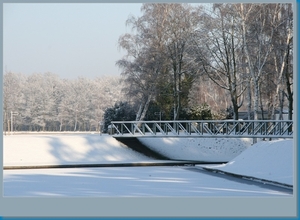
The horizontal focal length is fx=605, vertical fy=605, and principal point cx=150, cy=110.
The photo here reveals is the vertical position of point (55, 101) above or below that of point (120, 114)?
above

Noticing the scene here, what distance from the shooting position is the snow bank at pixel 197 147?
2298cm

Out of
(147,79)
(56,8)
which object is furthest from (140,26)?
(56,8)

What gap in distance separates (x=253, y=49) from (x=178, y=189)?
13.9 meters

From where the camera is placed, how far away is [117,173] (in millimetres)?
16250

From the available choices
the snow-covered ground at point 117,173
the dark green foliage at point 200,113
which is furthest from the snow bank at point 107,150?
the dark green foliage at point 200,113

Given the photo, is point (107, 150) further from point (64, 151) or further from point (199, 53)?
point (199, 53)

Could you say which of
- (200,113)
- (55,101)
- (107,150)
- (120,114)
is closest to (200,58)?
(200,113)

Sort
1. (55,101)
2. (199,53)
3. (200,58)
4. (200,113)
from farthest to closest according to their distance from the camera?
(55,101) → (200,113) → (200,58) → (199,53)

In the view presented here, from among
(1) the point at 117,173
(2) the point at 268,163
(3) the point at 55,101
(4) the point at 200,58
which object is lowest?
(1) the point at 117,173

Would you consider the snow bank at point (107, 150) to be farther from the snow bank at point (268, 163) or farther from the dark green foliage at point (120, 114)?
the dark green foliage at point (120, 114)

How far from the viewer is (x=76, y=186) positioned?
12.7m

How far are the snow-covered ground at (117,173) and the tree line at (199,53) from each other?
18.2 feet

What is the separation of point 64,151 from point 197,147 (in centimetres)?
528

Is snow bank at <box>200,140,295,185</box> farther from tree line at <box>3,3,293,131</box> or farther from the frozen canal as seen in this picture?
tree line at <box>3,3,293,131</box>
